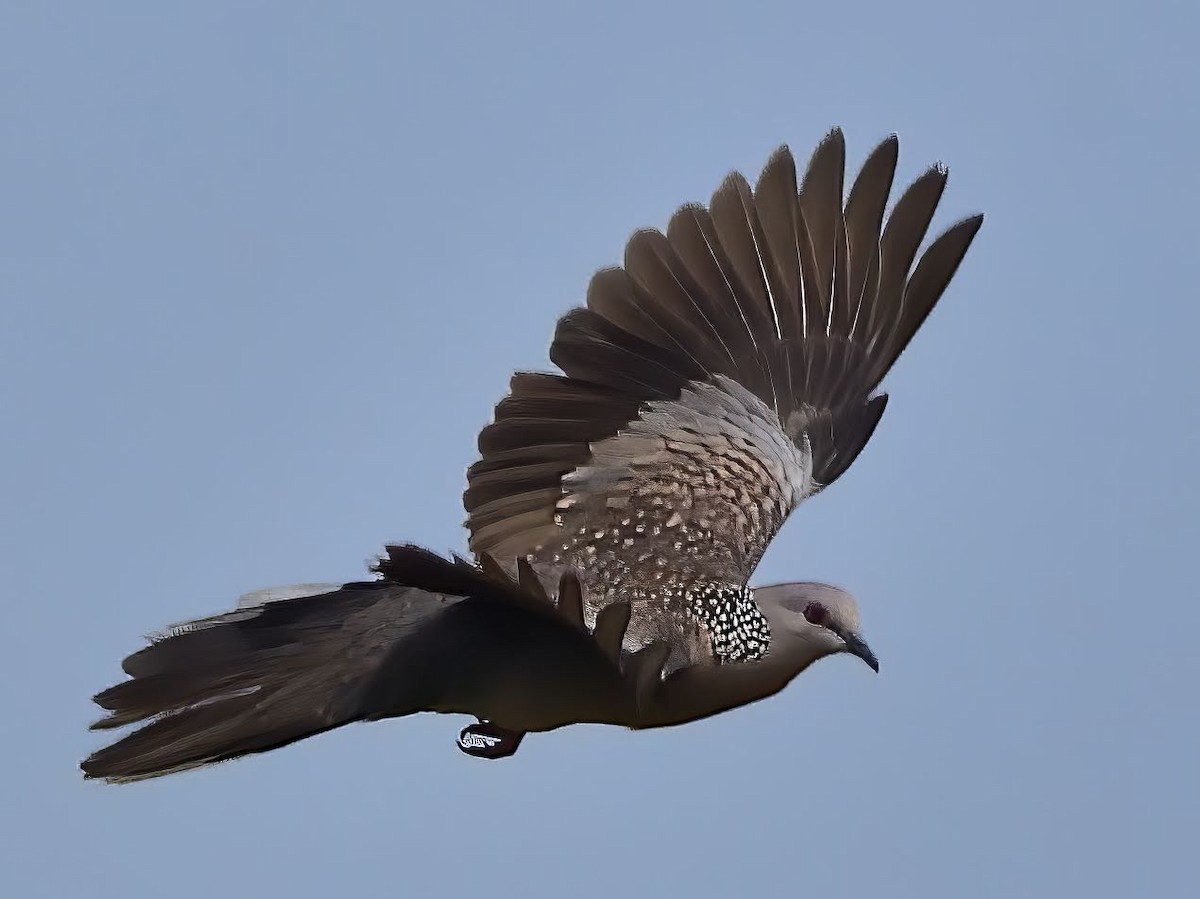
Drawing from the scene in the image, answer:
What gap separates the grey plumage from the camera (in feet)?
19.9

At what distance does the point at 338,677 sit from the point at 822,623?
1.83 meters

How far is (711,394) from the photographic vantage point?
7.31m

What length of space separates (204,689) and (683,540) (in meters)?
1.93

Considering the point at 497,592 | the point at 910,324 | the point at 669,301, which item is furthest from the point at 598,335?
the point at 497,592

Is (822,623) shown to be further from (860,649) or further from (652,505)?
(652,505)

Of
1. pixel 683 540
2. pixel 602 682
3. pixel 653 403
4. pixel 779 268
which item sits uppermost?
pixel 779 268

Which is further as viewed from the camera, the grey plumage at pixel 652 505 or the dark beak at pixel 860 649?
the dark beak at pixel 860 649

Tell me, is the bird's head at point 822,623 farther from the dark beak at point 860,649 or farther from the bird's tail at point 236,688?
the bird's tail at point 236,688

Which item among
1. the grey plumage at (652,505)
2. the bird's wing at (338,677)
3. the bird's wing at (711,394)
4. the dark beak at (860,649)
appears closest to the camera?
the bird's wing at (338,677)

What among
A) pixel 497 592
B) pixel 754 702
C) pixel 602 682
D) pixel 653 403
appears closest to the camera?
pixel 497 592

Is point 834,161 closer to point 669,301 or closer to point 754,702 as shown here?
point 669,301

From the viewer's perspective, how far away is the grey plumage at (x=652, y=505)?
19.9 ft

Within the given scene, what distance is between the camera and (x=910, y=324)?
7.37m

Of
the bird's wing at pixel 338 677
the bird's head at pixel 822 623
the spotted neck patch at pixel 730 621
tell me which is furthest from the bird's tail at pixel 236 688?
the bird's head at pixel 822 623
